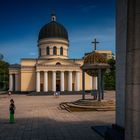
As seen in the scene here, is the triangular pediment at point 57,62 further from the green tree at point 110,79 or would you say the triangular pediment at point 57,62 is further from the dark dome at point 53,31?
the green tree at point 110,79

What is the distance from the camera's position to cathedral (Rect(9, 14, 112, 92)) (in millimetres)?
65812

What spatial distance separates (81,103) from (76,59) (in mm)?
43679

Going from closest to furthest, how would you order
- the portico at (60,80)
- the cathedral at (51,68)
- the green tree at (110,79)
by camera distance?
the portico at (60,80) → the cathedral at (51,68) → the green tree at (110,79)

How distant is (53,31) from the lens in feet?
221

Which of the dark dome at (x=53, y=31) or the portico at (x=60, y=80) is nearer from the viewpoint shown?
the portico at (x=60, y=80)

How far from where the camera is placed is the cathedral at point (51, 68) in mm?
65812

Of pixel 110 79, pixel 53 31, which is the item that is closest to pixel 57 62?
pixel 53 31

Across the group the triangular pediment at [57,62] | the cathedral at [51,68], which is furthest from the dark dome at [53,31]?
the triangular pediment at [57,62]

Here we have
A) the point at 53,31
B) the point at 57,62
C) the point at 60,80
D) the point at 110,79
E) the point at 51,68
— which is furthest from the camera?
the point at 110,79

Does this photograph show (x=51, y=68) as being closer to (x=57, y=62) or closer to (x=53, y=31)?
(x=57, y=62)

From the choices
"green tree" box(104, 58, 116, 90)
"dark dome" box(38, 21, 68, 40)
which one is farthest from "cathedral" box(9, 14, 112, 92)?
"green tree" box(104, 58, 116, 90)

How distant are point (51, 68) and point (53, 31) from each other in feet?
27.4

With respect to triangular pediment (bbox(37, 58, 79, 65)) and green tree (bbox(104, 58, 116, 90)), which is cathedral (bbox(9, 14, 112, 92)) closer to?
triangular pediment (bbox(37, 58, 79, 65))

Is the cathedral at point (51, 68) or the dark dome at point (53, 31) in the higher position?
the dark dome at point (53, 31)
